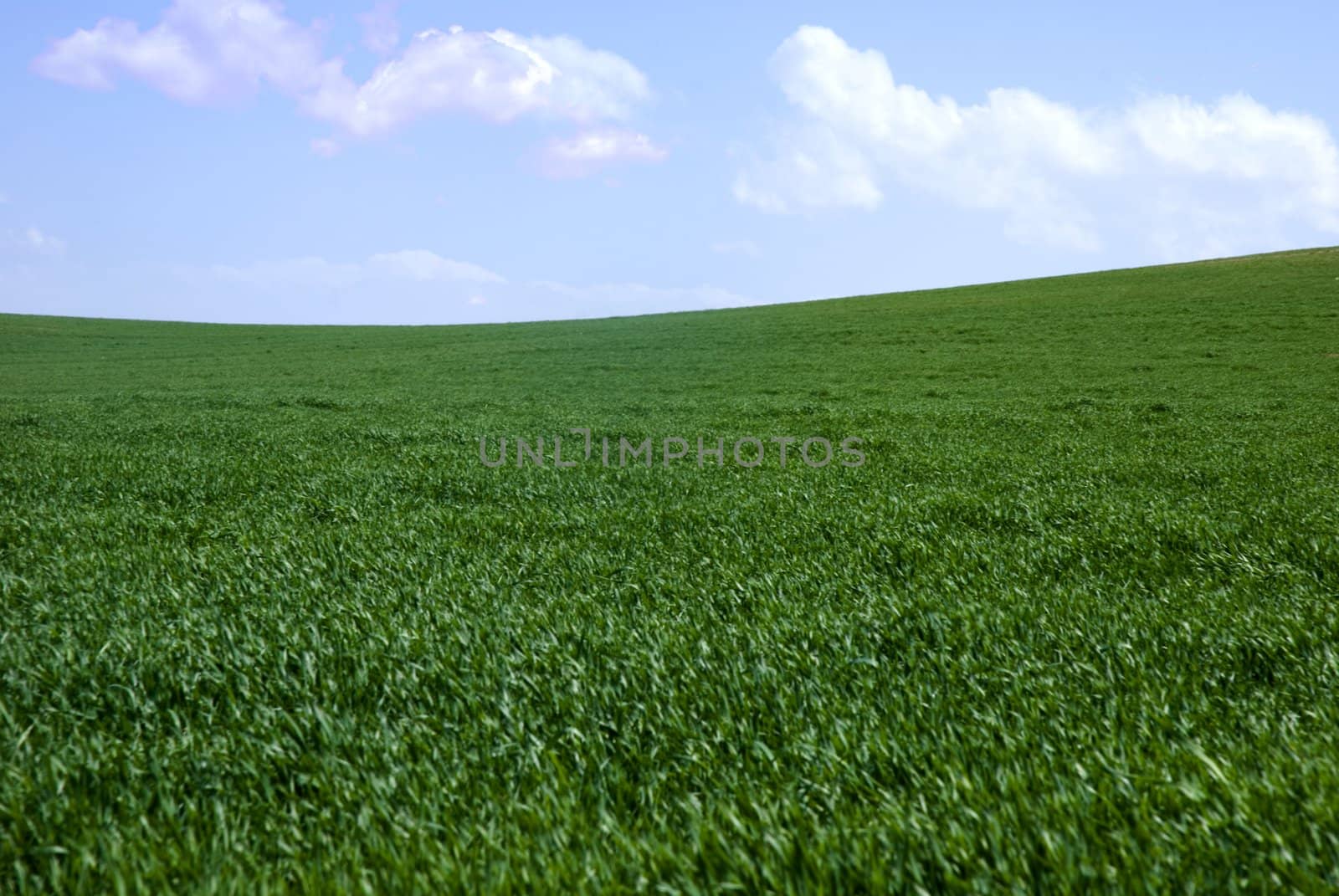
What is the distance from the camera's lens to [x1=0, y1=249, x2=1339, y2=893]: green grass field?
8.43ft

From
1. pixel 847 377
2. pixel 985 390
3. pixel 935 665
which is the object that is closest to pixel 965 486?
pixel 935 665

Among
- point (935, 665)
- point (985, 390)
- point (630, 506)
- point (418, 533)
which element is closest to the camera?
point (935, 665)

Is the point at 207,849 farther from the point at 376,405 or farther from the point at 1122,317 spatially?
the point at 1122,317

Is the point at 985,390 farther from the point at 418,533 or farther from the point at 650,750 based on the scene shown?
the point at 650,750

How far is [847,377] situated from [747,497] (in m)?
22.2

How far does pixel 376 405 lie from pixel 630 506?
1614cm

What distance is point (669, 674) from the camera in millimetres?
3979

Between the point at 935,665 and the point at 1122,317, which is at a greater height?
the point at 1122,317

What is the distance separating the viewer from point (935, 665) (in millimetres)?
4125

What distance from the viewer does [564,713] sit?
3619 mm

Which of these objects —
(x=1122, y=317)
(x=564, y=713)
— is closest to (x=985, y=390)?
(x=1122, y=317)

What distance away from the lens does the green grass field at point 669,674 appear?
257cm

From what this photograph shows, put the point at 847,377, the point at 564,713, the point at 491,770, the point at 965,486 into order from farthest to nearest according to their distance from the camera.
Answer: the point at 847,377 → the point at 965,486 → the point at 564,713 → the point at 491,770

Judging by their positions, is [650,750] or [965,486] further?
[965,486]
